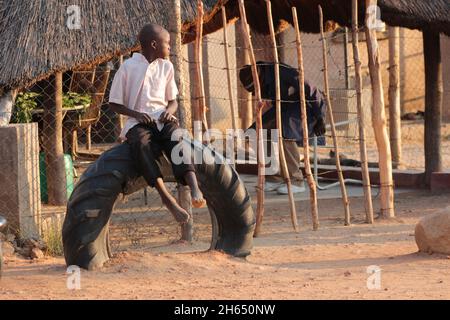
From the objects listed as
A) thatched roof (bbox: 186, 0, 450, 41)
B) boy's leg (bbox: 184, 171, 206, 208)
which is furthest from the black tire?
thatched roof (bbox: 186, 0, 450, 41)

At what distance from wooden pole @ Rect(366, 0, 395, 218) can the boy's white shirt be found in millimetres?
3034

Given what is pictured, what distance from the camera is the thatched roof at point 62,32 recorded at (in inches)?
348

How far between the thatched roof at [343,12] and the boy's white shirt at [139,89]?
110 inches

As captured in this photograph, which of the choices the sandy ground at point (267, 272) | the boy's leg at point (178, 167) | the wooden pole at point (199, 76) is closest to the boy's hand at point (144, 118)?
the boy's leg at point (178, 167)

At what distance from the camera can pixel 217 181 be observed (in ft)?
24.8

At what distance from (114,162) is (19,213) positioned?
1700 millimetres

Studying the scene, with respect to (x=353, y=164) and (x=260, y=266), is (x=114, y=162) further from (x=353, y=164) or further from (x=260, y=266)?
(x=353, y=164)

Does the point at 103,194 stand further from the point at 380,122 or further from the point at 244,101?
the point at 244,101

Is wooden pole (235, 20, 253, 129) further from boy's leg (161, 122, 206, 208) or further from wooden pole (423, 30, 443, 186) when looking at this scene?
boy's leg (161, 122, 206, 208)

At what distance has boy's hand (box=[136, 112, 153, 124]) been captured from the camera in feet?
23.3
